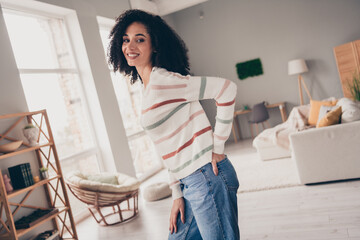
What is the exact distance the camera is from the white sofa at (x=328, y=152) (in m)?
3.36

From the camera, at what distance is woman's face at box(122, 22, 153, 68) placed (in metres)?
1.24

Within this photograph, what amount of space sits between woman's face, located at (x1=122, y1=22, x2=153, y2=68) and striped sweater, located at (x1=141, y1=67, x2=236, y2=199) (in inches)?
5.4

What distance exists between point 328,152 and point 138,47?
2893 millimetres

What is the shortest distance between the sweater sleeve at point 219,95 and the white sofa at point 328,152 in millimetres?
2638

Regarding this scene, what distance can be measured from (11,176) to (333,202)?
314cm

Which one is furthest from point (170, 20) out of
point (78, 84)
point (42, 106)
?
point (42, 106)

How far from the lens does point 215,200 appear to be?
43.3 inches

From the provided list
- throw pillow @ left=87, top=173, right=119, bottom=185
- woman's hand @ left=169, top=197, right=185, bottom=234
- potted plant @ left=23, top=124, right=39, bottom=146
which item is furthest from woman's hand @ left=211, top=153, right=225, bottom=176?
throw pillow @ left=87, top=173, right=119, bottom=185

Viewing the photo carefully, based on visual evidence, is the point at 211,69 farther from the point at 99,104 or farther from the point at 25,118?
the point at 25,118

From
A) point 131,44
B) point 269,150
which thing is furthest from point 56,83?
point 131,44

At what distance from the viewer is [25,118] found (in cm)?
355

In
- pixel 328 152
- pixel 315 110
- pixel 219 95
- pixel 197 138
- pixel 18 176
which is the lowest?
pixel 328 152

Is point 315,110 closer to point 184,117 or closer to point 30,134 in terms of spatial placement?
point 30,134

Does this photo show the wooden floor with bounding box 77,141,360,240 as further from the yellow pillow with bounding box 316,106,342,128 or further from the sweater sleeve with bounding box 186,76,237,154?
the sweater sleeve with bounding box 186,76,237,154
